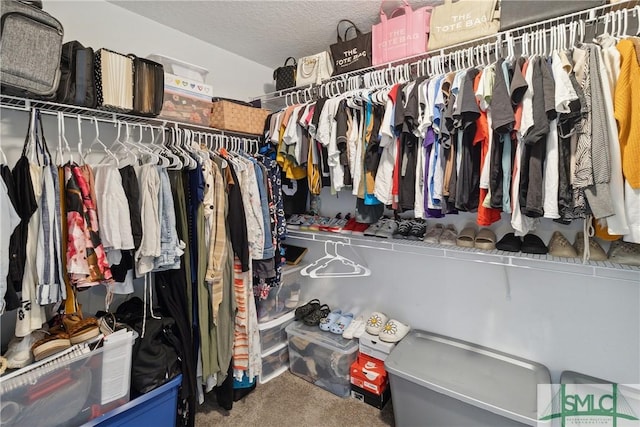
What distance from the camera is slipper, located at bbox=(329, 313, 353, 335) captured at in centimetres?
202

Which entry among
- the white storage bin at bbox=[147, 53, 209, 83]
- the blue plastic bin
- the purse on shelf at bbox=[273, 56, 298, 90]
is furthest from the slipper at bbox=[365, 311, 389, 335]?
the white storage bin at bbox=[147, 53, 209, 83]

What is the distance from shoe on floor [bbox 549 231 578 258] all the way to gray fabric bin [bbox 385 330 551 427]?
2.11 feet

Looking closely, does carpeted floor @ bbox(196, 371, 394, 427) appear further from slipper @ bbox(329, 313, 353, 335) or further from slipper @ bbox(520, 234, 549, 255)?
slipper @ bbox(520, 234, 549, 255)

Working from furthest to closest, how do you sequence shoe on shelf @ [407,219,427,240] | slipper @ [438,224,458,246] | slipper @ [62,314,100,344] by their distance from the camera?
shoe on shelf @ [407,219,427,240] < slipper @ [438,224,458,246] < slipper @ [62,314,100,344]

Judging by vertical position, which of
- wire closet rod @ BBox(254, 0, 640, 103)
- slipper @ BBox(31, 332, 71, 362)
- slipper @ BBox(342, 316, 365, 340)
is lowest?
slipper @ BBox(342, 316, 365, 340)

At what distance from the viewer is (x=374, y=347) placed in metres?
1.84

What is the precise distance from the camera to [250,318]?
1771mm

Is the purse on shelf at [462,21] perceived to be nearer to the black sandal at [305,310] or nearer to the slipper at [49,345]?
the black sandal at [305,310]

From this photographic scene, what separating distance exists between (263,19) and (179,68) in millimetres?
599

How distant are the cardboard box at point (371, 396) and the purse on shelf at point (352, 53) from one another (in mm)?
1952

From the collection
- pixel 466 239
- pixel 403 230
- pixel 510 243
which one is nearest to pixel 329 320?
pixel 403 230

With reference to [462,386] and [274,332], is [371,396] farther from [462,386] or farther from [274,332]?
[274,332]

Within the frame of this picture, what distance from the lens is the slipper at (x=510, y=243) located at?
4.72 ft

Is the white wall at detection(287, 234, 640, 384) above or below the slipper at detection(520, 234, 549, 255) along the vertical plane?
below
